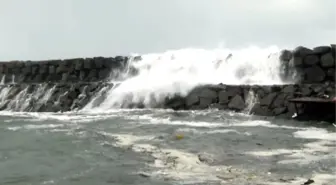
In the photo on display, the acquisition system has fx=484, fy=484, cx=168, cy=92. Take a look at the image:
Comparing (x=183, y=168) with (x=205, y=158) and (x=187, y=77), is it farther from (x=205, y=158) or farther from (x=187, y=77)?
(x=187, y=77)

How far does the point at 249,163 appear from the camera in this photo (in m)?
7.91

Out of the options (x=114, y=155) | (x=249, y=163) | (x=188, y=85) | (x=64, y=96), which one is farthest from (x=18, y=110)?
(x=249, y=163)

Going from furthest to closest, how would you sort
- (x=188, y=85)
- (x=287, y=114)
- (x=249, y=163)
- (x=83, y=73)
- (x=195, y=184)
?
(x=83, y=73) < (x=188, y=85) < (x=287, y=114) < (x=249, y=163) < (x=195, y=184)

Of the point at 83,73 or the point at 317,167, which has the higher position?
the point at 83,73

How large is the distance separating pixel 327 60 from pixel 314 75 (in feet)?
2.25

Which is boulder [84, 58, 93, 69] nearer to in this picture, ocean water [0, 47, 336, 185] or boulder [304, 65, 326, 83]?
ocean water [0, 47, 336, 185]

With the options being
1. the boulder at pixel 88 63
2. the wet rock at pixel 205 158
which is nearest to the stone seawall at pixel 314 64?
the wet rock at pixel 205 158

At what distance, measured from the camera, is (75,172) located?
7.52 m

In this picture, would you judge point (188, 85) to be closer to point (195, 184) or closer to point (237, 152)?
point (237, 152)

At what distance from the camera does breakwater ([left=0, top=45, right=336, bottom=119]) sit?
15608 millimetres

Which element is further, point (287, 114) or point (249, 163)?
point (287, 114)

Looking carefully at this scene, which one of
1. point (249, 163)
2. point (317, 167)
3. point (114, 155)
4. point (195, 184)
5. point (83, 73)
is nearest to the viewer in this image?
point (195, 184)

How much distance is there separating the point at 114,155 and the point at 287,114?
7918 mm

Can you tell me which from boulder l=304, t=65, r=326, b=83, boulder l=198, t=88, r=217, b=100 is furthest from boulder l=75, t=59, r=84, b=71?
boulder l=304, t=65, r=326, b=83
